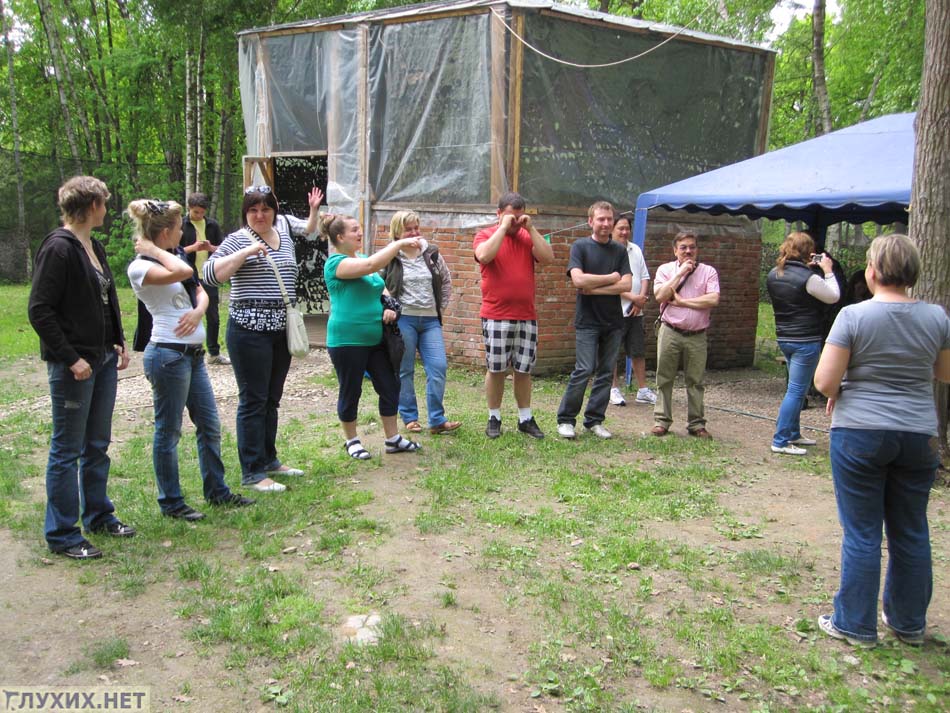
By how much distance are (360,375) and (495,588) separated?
2.24 metres

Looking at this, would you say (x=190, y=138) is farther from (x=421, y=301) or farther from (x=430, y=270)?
(x=421, y=301)

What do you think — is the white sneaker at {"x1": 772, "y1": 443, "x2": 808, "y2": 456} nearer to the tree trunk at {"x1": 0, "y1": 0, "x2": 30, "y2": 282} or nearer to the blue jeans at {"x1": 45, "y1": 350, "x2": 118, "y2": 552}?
the blue jeans at {"x1": 45, "y1": 350, "x2": 118, "y2": 552}

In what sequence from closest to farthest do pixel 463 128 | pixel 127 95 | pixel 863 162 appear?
pixel 863 162 → pixel 463 128 → pixel 127 95

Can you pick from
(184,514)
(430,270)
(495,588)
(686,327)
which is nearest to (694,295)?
(686,327)

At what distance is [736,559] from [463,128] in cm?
623

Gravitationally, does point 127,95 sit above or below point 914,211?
above

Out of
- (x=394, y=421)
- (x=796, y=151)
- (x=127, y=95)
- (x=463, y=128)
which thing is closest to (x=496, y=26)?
(x=463, y=128)

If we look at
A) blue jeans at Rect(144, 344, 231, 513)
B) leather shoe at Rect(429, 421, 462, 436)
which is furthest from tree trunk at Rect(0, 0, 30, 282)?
blue jeans at Rect(144, 344, 231, 513)

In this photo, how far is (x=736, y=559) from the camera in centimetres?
440

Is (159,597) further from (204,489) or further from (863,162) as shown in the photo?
(863,162)

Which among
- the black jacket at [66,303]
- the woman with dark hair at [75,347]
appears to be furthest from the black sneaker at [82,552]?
the black jacket at [66,303]

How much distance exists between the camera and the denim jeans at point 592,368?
6723 millimetres

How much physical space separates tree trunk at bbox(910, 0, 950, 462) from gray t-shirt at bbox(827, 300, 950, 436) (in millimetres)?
2347

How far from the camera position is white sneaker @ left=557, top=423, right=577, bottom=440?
677cm
